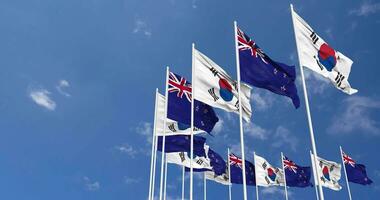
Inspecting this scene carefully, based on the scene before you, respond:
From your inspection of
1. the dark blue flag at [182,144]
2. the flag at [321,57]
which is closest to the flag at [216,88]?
the flag at [321,57]

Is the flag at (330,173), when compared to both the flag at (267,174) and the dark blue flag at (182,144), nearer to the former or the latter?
the flag at (267,174)

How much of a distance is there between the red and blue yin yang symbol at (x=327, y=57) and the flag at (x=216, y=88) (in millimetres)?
3838

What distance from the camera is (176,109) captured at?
2206 cm

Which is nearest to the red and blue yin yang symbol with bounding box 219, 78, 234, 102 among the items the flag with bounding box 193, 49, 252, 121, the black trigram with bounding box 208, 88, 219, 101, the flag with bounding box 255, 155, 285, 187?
the flag with bounding box 193, 49, 252, 121

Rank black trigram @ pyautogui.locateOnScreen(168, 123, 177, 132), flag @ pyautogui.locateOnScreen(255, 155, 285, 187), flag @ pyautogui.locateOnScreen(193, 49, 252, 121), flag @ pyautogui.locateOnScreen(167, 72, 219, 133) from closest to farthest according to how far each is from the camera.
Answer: flag @ pyautogui.locateOnScreen(193, 49, 252, 121) < flag @ pyautogui.locateOnScreen(167, 72, 219, 133) < black trigram @ pyautogui.locateOnScreen(168, 123, 177, 132) < flag @ pyautogui.locateOnScreen(255, 155, 285, 187)

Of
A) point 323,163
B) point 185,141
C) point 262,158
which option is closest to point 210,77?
point 185,141

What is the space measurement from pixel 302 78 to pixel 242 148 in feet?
11.8

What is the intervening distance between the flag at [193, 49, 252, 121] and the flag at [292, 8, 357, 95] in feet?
12.0

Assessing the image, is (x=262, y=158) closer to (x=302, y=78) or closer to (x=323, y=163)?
(x=323, y=163)

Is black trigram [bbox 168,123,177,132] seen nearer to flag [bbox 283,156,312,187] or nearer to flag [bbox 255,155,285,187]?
flag [bbox 255,155,285,187]

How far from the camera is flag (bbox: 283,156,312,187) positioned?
3866 cm

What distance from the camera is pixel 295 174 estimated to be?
3909 cm

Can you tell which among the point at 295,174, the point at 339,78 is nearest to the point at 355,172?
the point at 295,174

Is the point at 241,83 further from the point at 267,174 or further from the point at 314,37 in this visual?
the point at 267,174
